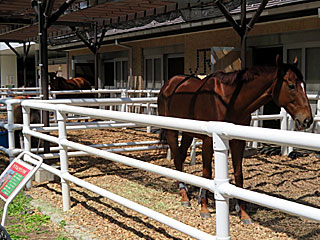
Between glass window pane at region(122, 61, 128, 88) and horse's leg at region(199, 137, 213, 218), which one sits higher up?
glass window pane at region(122, 61, 128, 88)

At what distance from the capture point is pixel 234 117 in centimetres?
456

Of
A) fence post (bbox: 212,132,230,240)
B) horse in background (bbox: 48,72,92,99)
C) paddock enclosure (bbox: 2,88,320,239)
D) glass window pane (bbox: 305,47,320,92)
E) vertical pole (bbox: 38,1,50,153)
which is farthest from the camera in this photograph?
horse in background (bbox: 48,72,92,99)

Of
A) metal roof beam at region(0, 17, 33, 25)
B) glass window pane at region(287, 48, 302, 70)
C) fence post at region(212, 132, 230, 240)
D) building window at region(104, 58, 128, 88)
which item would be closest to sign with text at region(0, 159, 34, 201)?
fence post at region(212, 132, 230, 240)

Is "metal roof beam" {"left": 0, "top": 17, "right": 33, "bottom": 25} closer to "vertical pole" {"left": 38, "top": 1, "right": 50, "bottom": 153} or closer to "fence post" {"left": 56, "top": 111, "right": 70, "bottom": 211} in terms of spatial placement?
"vertical pole" {"left": 38, "top": 1, "right": 50, "bottom": 153}

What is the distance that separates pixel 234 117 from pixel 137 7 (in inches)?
211

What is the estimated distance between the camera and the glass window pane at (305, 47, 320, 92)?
32.9ft

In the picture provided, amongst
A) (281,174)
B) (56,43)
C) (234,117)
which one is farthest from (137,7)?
(56,43)

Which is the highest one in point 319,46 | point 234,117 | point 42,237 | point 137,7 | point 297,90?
point 137,7

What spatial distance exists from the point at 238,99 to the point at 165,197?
1.69 meters

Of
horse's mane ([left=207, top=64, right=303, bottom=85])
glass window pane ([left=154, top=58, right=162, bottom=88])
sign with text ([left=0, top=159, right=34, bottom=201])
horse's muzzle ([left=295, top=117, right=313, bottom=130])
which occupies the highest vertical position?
glass window pane ([left=154, top=58, right=162, bottom=88])

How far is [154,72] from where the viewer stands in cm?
1591

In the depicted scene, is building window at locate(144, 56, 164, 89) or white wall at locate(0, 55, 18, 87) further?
white wall at locate(0, 55, 18, 87)

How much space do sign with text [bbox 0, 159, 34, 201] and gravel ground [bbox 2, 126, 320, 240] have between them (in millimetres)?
743

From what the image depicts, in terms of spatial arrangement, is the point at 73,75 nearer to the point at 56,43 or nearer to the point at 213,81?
the point at 56,43
